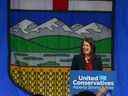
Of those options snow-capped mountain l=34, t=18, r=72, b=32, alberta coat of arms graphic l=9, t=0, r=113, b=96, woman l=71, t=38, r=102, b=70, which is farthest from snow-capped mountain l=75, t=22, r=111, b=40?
woman l=71, t=38, r=102, b=70

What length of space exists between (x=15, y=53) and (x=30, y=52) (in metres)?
0.16

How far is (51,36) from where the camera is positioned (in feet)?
19.0

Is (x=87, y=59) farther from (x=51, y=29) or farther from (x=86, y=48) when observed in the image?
(x=51, y=29)

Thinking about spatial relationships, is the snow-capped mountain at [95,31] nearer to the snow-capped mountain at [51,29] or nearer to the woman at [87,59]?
the snow-capped mountain at [51,29]

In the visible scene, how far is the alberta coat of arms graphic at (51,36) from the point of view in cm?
579

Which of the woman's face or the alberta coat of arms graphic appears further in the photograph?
the alberta coat of arms graphic

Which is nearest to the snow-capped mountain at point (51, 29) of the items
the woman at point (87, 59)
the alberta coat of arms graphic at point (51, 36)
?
the alberta coat of arms graphic at point (51, 36)

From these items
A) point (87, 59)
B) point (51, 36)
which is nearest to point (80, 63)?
point (87, 59)

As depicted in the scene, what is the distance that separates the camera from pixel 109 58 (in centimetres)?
584

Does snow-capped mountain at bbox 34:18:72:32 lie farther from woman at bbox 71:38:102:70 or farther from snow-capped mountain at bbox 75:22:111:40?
woman at bbox 71:38:102:70

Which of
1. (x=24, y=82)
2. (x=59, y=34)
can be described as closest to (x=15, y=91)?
(x=24, y=82)

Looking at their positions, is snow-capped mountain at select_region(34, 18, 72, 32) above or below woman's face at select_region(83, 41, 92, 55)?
above

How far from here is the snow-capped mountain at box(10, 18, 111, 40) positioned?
5793 mm

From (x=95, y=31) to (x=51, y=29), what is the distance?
0.46 meters
